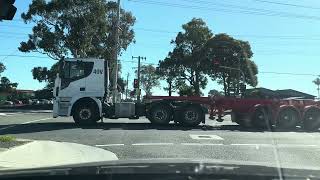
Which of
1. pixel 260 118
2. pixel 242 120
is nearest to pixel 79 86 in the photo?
pixel 242 120

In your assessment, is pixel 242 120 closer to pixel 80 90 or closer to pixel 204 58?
pixel 80 90

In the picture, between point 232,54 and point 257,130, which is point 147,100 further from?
point 232,54

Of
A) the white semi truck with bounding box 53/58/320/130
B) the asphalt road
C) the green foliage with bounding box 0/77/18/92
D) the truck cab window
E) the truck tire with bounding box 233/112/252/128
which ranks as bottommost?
the asphalt road

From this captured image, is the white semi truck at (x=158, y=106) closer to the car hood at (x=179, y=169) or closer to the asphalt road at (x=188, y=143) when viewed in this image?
the asphalt road at (x=188, y=143)

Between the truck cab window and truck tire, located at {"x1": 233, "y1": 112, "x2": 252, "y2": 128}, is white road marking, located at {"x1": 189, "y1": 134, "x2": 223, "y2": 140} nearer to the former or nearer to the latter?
truck tire, located at {"x1": 233, "y1": 112, "x2": 252, "y2": 128}

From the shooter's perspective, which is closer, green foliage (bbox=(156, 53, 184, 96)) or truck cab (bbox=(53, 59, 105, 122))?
truck cab (bbox=(53, 59, 105, 122))

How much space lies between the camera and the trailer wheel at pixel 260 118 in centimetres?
2664

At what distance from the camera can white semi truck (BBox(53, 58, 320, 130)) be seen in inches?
1013

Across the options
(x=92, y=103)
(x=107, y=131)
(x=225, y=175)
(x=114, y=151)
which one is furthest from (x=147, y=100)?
(x=225, y=175)

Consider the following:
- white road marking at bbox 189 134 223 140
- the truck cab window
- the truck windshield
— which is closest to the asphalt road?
white road marking at bbox 189 134 223 140

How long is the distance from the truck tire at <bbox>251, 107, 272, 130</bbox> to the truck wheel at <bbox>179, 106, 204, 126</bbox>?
7.81 feet

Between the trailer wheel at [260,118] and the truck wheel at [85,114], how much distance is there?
700 cm

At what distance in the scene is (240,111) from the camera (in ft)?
89.5

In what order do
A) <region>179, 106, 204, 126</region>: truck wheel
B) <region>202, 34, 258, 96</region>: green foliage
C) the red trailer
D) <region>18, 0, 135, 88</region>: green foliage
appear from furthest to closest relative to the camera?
<region>202, 34, 258, 96</region>: green foliage
<region>18, 0, 135, 88</region>: green foliage
the red trailer
<region>179, 106, 204, 126</region>: truck wheel
